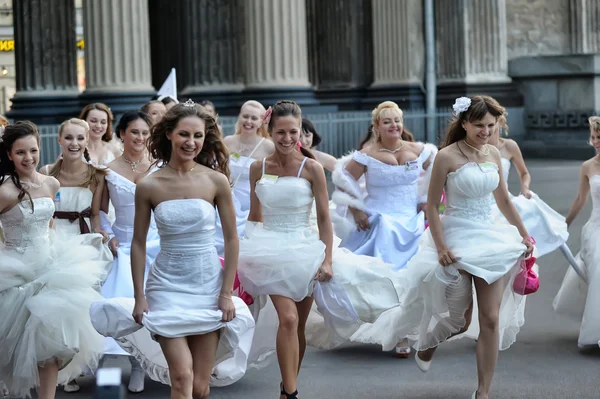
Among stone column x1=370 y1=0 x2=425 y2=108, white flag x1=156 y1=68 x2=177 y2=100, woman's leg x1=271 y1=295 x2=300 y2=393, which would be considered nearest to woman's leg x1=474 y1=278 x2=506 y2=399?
woman's leg x1=271 y1=295 x2=300 y2=393

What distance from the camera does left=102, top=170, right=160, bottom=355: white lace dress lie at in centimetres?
847

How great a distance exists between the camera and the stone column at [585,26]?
2956 centimetres

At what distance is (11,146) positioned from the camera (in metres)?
7.39

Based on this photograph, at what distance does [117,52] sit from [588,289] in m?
10.8

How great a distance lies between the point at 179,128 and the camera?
637cm

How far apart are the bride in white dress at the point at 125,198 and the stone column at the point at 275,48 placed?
1121 centimetres

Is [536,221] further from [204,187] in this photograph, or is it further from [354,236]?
[204,187]

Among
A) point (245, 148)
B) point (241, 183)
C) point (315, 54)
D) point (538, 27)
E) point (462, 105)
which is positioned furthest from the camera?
point (538, 27)

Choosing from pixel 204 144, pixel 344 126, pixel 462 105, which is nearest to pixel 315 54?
pixel 344 126

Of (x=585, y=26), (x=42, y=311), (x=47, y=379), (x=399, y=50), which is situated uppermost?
(x=585, y=26)

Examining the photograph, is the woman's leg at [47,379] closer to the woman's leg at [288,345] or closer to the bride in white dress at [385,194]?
the woman's leg at [288,345]

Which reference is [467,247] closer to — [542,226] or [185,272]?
[185,272]

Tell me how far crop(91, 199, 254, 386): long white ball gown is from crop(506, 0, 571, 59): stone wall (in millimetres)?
24291

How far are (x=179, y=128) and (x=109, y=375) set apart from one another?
3.54m
